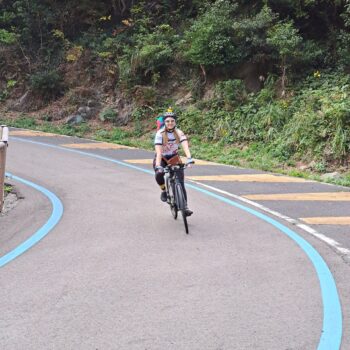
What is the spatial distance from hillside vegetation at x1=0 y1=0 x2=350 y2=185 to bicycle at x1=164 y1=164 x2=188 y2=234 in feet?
19.1

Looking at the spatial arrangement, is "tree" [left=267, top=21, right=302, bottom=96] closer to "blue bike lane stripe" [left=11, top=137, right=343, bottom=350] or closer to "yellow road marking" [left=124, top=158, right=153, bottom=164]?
"yellow road marking" [left=124, top=158, right=153, bottom=164]

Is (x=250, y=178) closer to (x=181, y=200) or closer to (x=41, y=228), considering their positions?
(x=181, y=200)

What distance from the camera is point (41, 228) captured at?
28.5 ft

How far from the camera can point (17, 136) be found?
21438 mm

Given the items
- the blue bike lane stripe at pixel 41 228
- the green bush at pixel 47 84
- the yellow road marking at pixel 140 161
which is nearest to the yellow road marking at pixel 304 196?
the blue bike lane stripe at pixel 41 228

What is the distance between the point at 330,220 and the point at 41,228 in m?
5.00

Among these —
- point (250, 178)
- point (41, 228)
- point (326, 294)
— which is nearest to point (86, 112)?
point (250, 178)

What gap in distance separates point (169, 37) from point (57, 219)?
16942mm

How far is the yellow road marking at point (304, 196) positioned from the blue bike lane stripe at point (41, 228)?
4.13 metres

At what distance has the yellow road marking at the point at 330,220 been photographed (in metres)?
9.10

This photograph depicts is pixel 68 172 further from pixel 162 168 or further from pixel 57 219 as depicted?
pixel 162 168

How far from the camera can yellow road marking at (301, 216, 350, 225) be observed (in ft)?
29.9

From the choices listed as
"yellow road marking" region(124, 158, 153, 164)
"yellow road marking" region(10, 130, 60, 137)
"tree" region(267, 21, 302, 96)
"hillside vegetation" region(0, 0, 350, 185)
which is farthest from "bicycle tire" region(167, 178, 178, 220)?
"yellow road marking" region(10, 130, 60, 137)

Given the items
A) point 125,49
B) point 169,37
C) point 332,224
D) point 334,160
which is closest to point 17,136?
point 125,49
